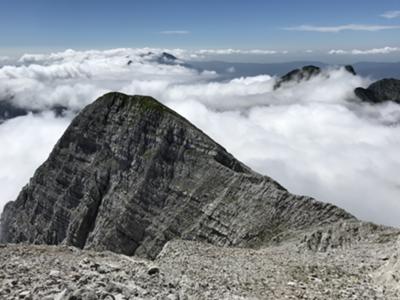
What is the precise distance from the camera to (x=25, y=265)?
1015 inches

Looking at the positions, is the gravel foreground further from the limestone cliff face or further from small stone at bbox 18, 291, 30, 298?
the limestone cliff face

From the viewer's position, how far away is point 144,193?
98.4 metres

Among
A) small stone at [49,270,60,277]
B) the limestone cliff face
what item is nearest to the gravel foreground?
small stone at [49,270,60,277]

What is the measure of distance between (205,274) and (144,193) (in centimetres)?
6934

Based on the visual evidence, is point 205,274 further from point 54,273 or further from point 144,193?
point 144,193

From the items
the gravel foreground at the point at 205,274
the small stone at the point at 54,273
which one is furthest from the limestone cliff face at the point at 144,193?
the small stone at the point at 54,273

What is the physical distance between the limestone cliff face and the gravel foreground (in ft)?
75.2

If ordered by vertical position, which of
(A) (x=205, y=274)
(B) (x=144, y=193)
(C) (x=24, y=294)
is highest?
(C) (x=24, y=294)

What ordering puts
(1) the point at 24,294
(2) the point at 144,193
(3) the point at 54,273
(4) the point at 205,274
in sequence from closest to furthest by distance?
(1) the point at 24,294 → (3) the point at 54,273 → (4) the point at 205,274 → (2) the point at 144,193

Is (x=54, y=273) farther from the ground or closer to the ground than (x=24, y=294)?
closer to the ground

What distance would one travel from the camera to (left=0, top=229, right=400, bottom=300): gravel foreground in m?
20.6

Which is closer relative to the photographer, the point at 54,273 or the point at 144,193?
the point at 54,273

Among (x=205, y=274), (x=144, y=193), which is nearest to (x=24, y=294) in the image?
(x=205, y=274)

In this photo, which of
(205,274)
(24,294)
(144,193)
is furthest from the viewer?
(144,193)
